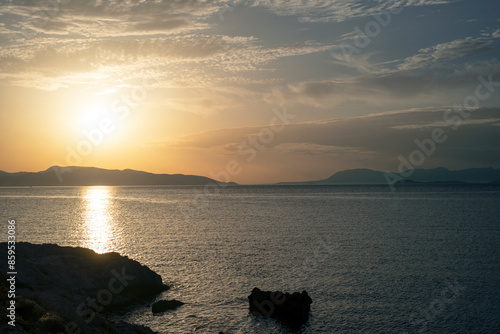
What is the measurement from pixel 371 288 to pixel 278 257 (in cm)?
1644

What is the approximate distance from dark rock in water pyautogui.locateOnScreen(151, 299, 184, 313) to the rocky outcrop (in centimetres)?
333

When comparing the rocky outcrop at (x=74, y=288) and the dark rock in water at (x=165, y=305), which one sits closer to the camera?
the rocky outcrop at (x=74, y=288)

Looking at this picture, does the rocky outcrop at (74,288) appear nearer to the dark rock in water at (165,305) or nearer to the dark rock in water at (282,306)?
the dark rock in water at (165,305)

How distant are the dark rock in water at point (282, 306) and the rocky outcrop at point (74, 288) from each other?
959cm

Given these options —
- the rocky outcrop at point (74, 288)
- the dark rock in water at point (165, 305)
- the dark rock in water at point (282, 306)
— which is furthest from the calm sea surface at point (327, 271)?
the rocky outcrop at point (74, 288)

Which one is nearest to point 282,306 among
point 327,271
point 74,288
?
point 327,271

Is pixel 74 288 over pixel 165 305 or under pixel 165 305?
over

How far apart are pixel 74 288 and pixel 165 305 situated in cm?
767

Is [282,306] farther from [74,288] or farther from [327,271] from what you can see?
[74,288]

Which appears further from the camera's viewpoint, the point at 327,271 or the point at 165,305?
the point at 327,271

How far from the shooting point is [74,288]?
29.8 metres

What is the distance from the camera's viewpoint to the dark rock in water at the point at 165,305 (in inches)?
1210

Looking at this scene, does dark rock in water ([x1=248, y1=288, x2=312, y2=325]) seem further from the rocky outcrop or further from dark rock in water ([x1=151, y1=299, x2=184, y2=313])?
the rocky outcrop

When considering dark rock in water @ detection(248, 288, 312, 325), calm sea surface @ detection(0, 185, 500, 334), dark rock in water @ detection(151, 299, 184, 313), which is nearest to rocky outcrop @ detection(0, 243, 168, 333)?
calm sea surface @ detection(0, 185, 500, 334)
